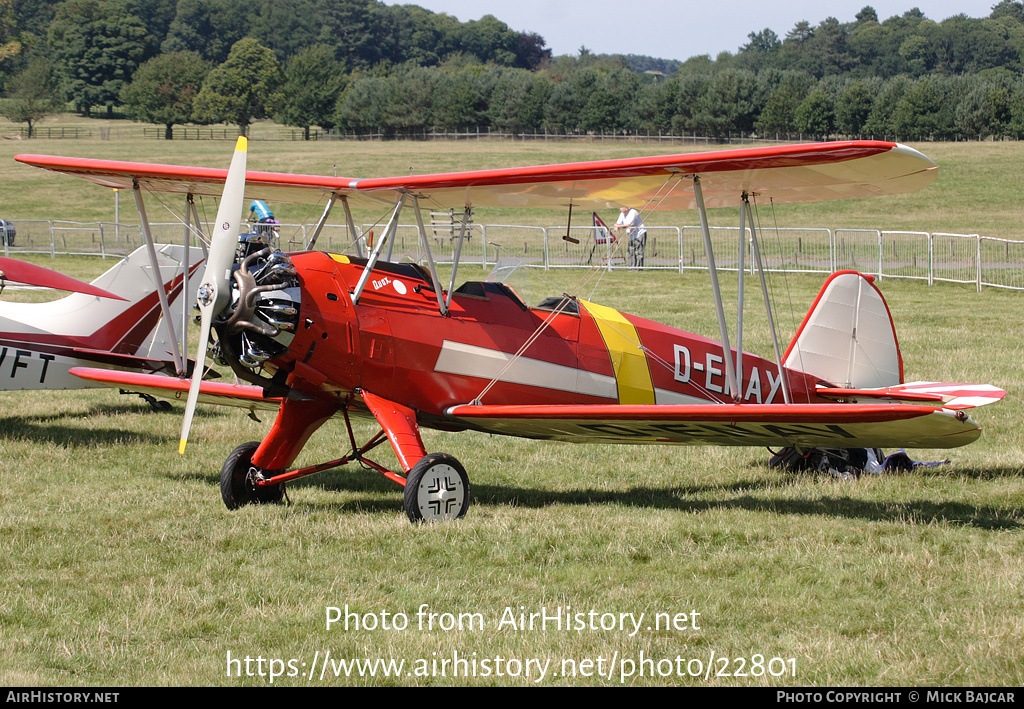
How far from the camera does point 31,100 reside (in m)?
94.0

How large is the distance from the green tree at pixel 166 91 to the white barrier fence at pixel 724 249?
6589 centimetres

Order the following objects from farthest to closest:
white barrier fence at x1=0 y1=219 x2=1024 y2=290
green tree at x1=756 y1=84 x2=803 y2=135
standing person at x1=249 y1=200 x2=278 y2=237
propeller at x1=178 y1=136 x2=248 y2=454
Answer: green tree at x1=756 y1=84 x2=803 y2=135, white barrier fence at x1=0 y1=219 x2=1024 y2=290, standing person at x1=249 y1=200 x2=278 y2=237, propeller at x1=178 y1=136 x2=248 y2=454

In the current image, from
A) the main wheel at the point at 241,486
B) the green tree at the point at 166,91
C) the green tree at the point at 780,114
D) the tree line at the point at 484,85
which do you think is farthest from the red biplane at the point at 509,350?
the green tree at the point at 166,91

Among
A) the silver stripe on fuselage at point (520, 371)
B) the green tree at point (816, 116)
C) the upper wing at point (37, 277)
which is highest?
the green tree at point (816, 116)

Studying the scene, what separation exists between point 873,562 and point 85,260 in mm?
29022

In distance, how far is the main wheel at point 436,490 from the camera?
725cm

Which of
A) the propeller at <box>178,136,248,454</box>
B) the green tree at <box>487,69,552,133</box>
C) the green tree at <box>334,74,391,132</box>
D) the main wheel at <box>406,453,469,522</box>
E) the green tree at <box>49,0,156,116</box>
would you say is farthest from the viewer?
the green tree at <box>49,0,156,116</box>

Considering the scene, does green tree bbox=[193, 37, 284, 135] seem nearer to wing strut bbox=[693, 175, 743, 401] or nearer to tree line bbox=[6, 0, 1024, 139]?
A: tree line bbox=[6, 0, 1024, 139]

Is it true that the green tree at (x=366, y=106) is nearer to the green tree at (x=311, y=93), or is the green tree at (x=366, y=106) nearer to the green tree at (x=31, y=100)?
the green tree at (x=311, y=93)

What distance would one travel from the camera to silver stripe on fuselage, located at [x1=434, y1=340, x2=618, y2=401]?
8.00m

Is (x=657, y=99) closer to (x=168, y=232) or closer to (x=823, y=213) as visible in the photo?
(x=823, y=213)

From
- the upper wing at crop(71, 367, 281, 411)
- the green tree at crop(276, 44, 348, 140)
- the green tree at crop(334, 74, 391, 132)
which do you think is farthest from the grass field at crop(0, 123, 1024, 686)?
the green tree at crop(276, 44, 348, 140)

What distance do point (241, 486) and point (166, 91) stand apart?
102082mm

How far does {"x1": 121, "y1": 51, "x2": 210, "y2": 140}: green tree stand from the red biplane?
9348cm
